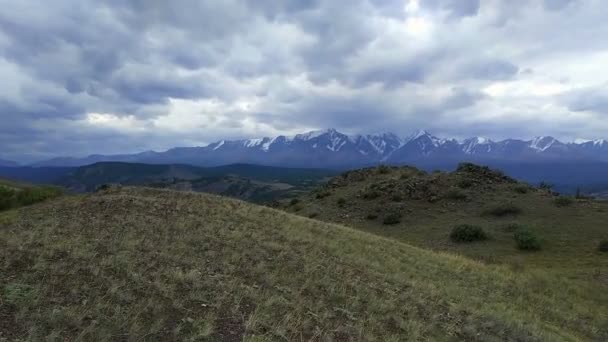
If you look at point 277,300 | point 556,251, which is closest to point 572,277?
point 556,251

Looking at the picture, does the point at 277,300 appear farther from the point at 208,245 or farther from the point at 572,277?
the point at 572,277

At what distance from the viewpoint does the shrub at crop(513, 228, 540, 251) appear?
2864 cm

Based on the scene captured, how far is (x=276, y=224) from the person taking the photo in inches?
938

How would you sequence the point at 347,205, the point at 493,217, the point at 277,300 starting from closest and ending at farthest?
1. the point at 277,300
2. the point at 493,217
3. the point at 347,205

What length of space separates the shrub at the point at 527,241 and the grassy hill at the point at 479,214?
388 millimetres

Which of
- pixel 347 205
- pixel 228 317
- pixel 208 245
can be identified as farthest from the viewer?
pixel 347 205

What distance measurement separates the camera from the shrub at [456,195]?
1599 inches

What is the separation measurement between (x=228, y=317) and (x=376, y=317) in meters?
4.04

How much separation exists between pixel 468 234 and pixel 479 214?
6.19 metres

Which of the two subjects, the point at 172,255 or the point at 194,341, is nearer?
the point at 194,341

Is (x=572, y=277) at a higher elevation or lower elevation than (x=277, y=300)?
lower

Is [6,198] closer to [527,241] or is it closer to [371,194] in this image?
[371,194]

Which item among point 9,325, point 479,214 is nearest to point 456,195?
point 479,214

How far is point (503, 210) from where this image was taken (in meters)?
36.2
